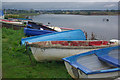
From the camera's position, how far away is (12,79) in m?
6.89

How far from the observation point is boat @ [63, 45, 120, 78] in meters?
6.21

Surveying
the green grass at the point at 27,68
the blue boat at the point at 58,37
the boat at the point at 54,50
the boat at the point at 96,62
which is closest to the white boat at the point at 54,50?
the boat at the point at 54,50

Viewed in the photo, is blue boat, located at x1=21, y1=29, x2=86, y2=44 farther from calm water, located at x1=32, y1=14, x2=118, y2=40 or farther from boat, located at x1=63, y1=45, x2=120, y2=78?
calm water, located at x1=32, y1=14, x2=118, y2=40

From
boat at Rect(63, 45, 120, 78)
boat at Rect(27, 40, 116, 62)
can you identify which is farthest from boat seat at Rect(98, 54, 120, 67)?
boat at Rect(27, 40, 116, 62)

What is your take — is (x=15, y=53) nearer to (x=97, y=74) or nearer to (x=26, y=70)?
(x=26, y=70)

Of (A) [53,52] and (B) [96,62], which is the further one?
(A) [53,52]

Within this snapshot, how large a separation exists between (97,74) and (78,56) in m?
1.49

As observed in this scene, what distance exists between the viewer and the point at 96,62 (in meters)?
7.61

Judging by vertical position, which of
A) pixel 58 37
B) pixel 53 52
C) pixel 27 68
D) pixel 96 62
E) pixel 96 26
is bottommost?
pixel 27 68

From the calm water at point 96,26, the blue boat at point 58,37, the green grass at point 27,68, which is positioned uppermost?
the calm water at point 96,26

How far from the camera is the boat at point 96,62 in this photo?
6215 mm

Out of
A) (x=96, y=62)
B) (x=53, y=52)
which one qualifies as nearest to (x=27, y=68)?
(x=53, y=52)

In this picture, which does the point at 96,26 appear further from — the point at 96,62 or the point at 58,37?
the point at 96,62

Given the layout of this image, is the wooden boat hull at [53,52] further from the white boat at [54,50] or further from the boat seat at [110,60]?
the boat seat at [110,60]
